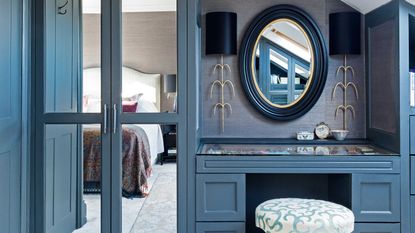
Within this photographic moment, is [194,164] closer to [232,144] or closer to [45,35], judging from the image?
[232,144]

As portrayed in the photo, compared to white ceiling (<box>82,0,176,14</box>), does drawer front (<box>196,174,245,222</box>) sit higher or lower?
lower

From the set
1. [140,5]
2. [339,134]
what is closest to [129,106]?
[140,5]

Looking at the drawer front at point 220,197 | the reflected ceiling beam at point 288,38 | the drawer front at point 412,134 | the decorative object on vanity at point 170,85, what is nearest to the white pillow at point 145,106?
the decorative object on vanity at point 170,85

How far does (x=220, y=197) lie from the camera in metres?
2.44

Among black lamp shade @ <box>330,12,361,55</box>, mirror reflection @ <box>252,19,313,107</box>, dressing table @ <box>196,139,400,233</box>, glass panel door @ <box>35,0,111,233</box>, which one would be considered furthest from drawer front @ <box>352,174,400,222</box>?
glass panel door @ <box>35,0,111,233</box>

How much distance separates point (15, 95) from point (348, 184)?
7.10 feet

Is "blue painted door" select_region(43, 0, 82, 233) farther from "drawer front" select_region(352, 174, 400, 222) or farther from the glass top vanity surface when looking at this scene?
"drawer front" select_region(352, 174, 400, 222)

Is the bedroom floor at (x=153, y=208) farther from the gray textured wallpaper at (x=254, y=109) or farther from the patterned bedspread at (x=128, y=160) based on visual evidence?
the gray textured wallpaper at (x=254, y=109)

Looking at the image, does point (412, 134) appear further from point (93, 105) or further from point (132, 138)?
point (93, 105)

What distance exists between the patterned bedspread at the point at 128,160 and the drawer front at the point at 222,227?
1.50ft

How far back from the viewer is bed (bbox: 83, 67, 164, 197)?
2.47 meters

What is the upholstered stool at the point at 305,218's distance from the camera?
2094mm

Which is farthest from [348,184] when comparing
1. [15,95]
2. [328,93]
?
[15,95]

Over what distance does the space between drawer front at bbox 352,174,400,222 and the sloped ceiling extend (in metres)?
1.17
